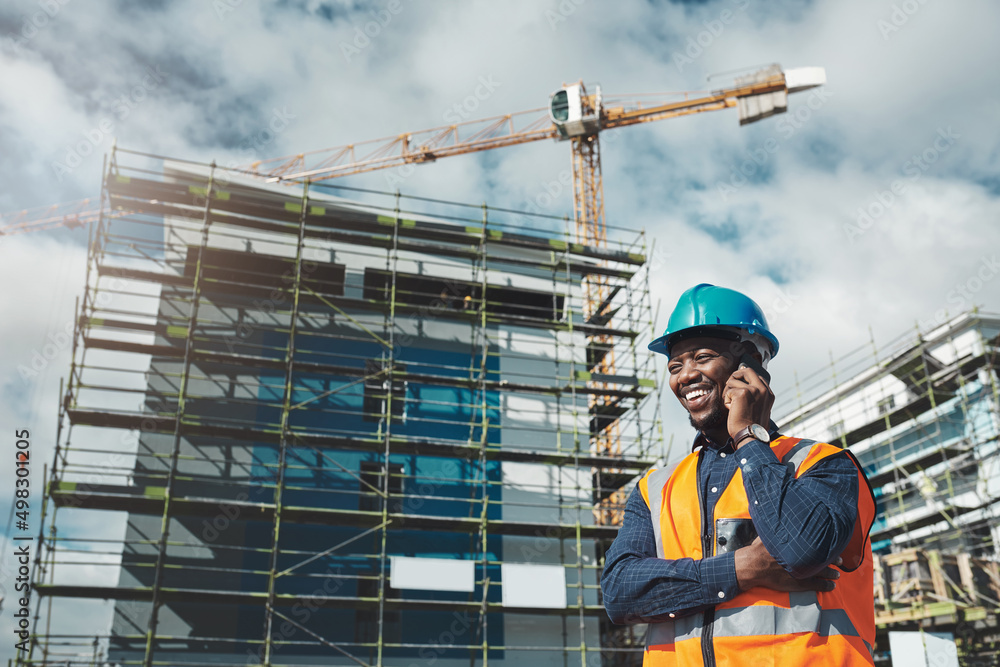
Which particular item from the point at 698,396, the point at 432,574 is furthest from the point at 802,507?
the point at 432,574

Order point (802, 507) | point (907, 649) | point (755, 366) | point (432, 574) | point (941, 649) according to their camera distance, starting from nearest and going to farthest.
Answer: point (802, 507) < point (755, 366) < point (432, 574) < point (941, 649) < point (907, 649)

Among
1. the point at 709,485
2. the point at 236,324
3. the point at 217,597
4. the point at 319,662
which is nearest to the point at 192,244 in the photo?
the point at 236,324

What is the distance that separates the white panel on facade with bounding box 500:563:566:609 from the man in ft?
54.6

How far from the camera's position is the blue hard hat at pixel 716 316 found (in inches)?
97.7

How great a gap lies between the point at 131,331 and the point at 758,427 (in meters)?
19.2

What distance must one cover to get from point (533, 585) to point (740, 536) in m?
17.2

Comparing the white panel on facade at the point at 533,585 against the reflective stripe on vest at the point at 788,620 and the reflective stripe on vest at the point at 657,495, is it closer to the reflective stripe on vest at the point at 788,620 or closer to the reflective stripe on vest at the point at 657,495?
the reflective stripe on vest at the point at 657,495

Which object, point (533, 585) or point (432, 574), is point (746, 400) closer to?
point (432, 574)

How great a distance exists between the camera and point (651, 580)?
2189 millimetres

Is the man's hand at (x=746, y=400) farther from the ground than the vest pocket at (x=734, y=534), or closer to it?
farther from the ground

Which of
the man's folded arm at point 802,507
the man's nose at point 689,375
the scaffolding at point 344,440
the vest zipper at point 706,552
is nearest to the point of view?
the man's folded arm at point 802,507

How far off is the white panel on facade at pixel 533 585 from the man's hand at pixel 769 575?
1706 centimetres

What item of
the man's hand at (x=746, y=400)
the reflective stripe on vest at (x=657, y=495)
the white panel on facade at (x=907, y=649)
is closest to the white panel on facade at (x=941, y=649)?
the white panel on facade at (x=907, y=649)

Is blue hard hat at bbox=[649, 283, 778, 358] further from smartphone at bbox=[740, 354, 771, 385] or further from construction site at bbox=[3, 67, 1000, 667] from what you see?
construction site at bbox=[3, 67, 1000, 667]
